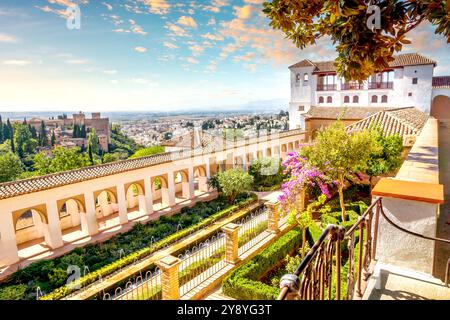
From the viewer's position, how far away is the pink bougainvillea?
9.77m

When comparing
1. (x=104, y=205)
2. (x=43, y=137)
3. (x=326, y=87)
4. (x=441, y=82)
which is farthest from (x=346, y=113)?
(x=43, y=137)

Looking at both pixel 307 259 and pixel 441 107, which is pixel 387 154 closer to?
pixel 307 259

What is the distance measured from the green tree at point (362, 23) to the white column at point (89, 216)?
485 inches

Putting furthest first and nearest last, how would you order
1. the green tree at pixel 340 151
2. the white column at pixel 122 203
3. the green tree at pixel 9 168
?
the green tree at pixel 9 168 < the white column at pixel 122 203 < the green tree at pixel 340 151

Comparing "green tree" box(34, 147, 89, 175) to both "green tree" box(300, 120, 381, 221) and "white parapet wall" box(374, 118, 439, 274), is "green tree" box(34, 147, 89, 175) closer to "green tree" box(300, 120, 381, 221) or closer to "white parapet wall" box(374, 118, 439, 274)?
"green tree" box(300, 120, 381, 221)

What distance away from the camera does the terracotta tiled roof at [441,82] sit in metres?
28.0

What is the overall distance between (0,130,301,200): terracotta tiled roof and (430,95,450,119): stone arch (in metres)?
26.9

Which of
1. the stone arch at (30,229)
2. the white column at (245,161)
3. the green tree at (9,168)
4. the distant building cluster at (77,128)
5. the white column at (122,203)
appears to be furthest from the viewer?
the distant building cluster at (77,128)

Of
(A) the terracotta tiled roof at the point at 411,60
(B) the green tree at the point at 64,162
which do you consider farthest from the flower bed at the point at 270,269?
(A) the terracotta tiled roof at the point at 411,60

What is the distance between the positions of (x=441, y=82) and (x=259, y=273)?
31373mm

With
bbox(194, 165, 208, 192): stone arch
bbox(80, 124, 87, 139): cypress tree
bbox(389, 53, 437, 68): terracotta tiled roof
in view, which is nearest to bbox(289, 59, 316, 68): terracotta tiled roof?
bbox(389, 53, 437, 68): terracotta tiled roof

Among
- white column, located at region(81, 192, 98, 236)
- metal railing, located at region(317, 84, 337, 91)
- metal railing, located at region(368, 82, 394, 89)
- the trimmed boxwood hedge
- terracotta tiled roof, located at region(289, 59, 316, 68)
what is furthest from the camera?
terracotta tiled roof, located at region(289, 59, 316, 68)

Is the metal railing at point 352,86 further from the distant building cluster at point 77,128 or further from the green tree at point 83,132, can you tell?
the green tree at point 83,132

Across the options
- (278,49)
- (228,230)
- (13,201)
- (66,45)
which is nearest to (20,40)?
(66,45)
